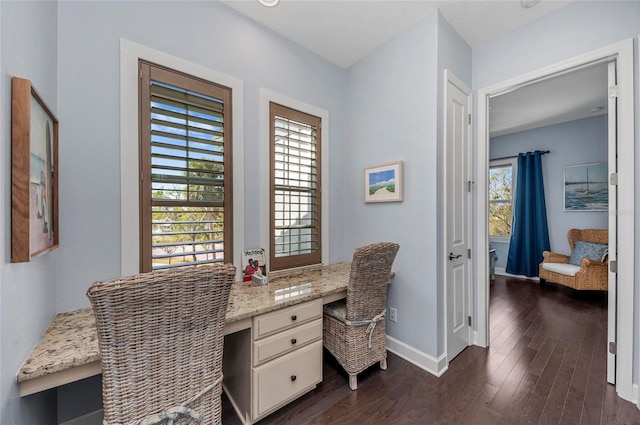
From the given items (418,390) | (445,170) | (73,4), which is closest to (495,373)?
(418,390)

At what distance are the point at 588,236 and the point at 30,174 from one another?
20.3ft

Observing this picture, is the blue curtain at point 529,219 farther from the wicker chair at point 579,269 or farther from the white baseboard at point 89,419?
the white baseboard at point 89,419

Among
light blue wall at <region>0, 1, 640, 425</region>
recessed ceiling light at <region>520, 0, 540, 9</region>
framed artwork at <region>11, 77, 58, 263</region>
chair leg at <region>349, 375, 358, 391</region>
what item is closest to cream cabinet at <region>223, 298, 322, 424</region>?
chair leg at <region>349, 375, 358, 391</region>

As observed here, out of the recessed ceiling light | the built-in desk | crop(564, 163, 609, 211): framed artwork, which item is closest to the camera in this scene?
the built-in desk

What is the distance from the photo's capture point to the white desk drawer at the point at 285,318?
1554mm

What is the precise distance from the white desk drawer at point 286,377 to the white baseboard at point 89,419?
0.90 m

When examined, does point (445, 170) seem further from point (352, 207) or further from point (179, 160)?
point (179, 160)

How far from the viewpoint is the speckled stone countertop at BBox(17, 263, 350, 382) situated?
1.03 m

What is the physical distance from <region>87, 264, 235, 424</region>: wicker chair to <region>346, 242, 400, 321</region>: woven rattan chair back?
94 cm

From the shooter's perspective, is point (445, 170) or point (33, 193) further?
point (445, 170)

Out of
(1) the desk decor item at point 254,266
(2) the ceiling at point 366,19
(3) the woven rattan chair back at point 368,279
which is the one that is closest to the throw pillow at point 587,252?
(2) the ceiling at point 366,19

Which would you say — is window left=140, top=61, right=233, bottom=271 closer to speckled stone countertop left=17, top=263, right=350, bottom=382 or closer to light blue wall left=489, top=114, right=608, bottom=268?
speckled stone countertop left=17, top=263, right=350, bottom=382

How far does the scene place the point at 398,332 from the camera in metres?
2.39

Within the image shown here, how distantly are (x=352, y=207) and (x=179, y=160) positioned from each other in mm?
1715
